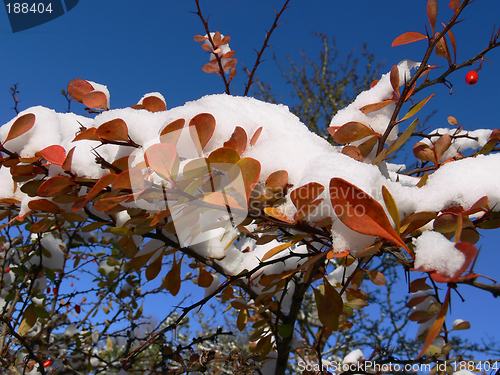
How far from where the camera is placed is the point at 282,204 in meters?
0.58

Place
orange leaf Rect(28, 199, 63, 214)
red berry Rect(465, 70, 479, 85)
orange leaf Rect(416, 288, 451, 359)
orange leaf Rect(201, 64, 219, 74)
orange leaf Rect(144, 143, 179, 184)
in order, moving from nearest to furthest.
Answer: orange leaf Rect(416, 288, 451, 359), orange leaf Rect(144, 143, 179, 184), orange leaf Rect(28, 199, 63, 214), red berry Rect(465, 70, 479, 85), orange leaf Rect(201, 64, 219, 74)

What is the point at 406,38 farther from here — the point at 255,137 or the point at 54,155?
the point at 54,155

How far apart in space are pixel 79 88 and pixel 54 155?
0.66 feet

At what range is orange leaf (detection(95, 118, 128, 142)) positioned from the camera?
1.81 feet

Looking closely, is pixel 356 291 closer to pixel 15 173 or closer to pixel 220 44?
pixel 15 173

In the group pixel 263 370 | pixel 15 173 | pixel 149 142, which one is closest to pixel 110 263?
pixel 263 370

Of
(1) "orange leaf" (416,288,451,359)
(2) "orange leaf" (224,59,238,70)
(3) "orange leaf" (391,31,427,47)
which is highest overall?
(2) "orange leaf" (224,59,238,70)

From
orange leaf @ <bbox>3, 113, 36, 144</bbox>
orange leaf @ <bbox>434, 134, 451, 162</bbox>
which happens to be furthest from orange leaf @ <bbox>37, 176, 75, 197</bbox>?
orange leaf @ <bbox>434, 134, 451, 162</bbox>

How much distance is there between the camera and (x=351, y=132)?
0.68 meters

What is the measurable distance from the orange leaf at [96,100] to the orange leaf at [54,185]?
0.20m

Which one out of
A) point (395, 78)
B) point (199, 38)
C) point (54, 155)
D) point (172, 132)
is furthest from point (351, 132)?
point (199, 38)

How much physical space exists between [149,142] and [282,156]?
0.24m

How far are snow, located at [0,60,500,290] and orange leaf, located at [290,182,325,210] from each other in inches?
1.7

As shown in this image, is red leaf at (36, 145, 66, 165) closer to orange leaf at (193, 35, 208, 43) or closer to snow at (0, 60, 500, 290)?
snow at (0, 60, 500, 290)
